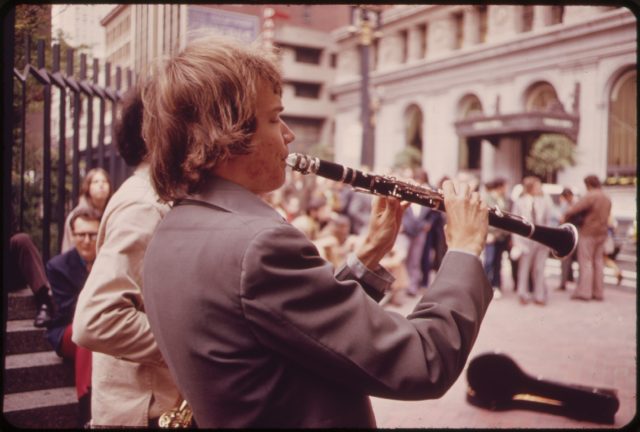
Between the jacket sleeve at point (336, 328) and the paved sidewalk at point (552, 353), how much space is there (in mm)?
1838

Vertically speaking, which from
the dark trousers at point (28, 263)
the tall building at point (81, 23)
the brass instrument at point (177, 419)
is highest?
the tall building at point (81, 23)

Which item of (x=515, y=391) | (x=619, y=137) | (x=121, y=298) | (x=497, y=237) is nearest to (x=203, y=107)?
(x=121, y=298)

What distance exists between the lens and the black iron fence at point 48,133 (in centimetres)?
343

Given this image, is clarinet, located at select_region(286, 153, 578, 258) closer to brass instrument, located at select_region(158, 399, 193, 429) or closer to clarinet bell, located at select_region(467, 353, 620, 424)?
brass instrument, located at select_region(158, 399, 193, 429)

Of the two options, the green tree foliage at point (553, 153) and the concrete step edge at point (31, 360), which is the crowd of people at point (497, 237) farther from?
the green tree foliage at point (553, 153)

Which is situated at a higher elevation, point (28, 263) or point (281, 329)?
point (281, 329)

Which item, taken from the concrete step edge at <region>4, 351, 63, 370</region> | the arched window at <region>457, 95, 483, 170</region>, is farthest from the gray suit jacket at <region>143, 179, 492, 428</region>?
the arched window at <region>457, 95, 483, 170</region>

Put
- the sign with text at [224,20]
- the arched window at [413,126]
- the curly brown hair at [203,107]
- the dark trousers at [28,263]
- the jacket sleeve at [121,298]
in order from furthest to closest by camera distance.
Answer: the arched window at [413,126], the sign with text at [224,20], the dark trousers at [28,263], the jacket sleeve at [121,298], the curly brown hair at [203,107]

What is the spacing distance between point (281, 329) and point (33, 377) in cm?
286

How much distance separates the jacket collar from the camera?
52.1 inches

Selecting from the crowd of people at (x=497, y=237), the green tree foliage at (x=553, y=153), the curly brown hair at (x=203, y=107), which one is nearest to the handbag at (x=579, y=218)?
the crowd of people at (x=497, y=237)

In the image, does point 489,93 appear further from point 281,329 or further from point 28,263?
point 281,329

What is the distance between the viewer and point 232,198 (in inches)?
53.1

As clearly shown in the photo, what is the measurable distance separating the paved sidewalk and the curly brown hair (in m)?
1.97
